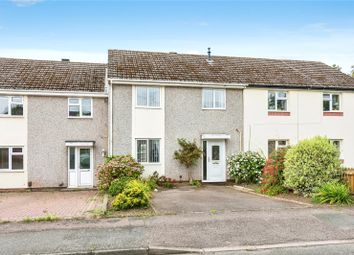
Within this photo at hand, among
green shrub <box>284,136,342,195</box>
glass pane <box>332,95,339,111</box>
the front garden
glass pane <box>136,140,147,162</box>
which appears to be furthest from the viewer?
glass pane <box>332,95,339,111</box>

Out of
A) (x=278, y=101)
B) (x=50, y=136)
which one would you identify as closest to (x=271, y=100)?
(x=278, y=101)

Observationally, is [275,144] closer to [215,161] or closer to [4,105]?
[215,161]

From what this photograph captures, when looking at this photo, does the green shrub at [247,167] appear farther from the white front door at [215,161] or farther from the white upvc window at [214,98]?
the white upvc window at [214,98]

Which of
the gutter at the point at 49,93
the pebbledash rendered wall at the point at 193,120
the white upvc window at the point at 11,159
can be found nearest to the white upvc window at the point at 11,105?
the gutter at the point at 49,93

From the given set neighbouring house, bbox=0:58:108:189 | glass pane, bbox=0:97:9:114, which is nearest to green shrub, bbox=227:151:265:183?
neighbouring house, bbox=0:58:108:189

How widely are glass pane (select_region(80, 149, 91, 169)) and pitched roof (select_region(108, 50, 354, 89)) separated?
188 inches

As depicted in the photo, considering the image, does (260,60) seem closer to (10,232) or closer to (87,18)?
(87,18)

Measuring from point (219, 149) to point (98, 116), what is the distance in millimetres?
7079

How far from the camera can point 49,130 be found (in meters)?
18.1

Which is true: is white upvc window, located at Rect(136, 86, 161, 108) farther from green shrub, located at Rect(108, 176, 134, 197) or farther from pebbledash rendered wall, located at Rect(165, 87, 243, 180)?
green shrub, located at Rect(108, 176, 134, 197)

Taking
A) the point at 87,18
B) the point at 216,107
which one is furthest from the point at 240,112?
the point at 87,18

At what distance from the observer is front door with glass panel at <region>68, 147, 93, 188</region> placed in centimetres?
1831

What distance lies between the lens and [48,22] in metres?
14.8

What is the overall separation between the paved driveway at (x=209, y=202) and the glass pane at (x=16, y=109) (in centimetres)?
921
